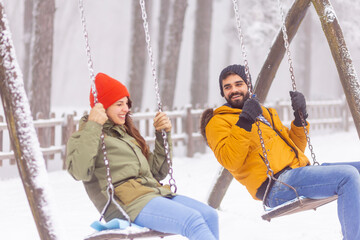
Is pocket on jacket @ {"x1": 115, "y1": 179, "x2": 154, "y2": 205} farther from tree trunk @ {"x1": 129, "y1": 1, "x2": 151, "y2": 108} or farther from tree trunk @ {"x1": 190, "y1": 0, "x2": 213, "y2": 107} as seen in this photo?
tree trunk @ {"x1": 190, "y1": 0, "x2": 213, "y2": 107}

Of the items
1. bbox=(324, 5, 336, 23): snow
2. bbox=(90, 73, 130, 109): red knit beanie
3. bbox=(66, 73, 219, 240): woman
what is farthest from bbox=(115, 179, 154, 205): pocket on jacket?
bbox=(324, 5, 336, 23): snow

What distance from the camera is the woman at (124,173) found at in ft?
9.53

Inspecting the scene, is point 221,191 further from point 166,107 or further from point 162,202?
point 166,107

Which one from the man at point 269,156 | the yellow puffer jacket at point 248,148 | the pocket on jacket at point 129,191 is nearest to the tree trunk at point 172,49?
the man at point 269,156

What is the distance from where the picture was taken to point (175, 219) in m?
2.88

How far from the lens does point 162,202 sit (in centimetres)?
298

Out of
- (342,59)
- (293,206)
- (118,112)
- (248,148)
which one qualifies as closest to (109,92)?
(118,112)

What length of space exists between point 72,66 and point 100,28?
3.88 m

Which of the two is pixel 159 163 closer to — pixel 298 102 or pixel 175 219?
pixel 175 219

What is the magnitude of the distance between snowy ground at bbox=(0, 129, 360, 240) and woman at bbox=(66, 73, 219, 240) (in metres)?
0.33

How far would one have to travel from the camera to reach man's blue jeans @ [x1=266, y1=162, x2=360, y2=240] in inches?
125

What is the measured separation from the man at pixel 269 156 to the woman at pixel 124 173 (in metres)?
0.51

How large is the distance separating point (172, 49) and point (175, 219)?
27.8 ft

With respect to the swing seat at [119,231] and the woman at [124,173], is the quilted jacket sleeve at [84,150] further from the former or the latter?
the swing seat at [119,231]
